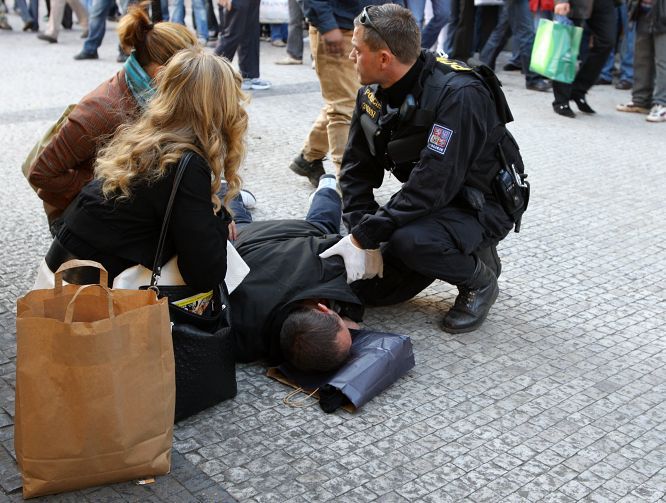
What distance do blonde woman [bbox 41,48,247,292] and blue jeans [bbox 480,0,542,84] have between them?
24.5 feet

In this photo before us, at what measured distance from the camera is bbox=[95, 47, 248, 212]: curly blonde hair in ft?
9.67

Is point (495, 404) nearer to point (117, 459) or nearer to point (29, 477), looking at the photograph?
point (117, 459)

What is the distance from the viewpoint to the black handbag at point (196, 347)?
2.97 m

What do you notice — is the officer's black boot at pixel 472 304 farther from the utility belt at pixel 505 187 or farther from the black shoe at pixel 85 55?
the black shoe at pixel 85 55

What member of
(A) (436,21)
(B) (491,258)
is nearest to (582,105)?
(A) (436,21)

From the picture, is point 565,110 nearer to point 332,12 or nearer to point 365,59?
point 332,12

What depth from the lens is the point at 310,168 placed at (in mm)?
5895

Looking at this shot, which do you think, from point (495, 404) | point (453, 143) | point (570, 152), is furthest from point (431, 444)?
point (570, 152)

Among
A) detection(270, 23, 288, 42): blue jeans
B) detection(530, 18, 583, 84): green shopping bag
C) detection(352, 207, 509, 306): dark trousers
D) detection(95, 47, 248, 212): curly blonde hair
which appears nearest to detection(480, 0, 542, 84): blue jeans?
detection(530, 18, 583, 84): green shopping bag

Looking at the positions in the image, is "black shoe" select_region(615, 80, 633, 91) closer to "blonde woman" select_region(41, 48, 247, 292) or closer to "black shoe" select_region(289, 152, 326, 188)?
"black shoe" select_region(289, 152, 326, 188)

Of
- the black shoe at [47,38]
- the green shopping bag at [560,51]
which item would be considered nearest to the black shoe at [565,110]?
the green shopping bag at [560,51]

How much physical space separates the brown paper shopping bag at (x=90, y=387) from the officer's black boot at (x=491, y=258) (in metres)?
1.93

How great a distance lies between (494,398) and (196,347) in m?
1.17

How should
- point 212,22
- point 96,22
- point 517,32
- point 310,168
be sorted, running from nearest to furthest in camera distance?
point 310,168, point 517,32, point 96,22, point 212,22
